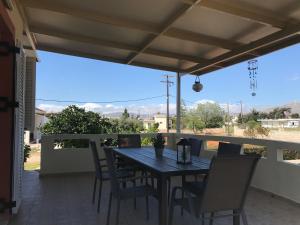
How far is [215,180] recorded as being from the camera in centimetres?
237

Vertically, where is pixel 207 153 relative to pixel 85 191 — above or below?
above

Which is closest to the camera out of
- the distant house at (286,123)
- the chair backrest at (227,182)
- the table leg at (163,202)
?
the chair backrest at (227,182)

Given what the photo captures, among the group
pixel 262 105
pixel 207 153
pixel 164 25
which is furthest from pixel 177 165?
pixel 262 105

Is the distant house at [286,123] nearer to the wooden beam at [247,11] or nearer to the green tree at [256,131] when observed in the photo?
the green tree at [256,131]

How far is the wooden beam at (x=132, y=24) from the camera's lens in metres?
3.77

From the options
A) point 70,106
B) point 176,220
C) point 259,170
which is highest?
point 70,106

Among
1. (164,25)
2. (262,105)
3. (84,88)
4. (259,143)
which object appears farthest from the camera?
(84,88)

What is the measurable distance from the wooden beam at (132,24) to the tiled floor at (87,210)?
251 centimetres

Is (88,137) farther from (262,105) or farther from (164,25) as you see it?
(262,105)

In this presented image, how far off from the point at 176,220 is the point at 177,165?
75 cm

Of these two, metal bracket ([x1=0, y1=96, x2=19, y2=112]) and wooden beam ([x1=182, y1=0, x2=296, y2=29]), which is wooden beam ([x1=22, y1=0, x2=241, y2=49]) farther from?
metal bracket ([x1=0, y1=96, x2=19, y2=112])

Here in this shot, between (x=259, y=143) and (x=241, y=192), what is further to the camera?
(x=259, y=143)

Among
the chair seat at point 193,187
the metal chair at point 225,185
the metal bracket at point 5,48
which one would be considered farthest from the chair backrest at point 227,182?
the metal bracket at point 5,48

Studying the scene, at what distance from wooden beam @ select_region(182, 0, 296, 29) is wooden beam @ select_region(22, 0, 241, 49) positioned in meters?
1.05
